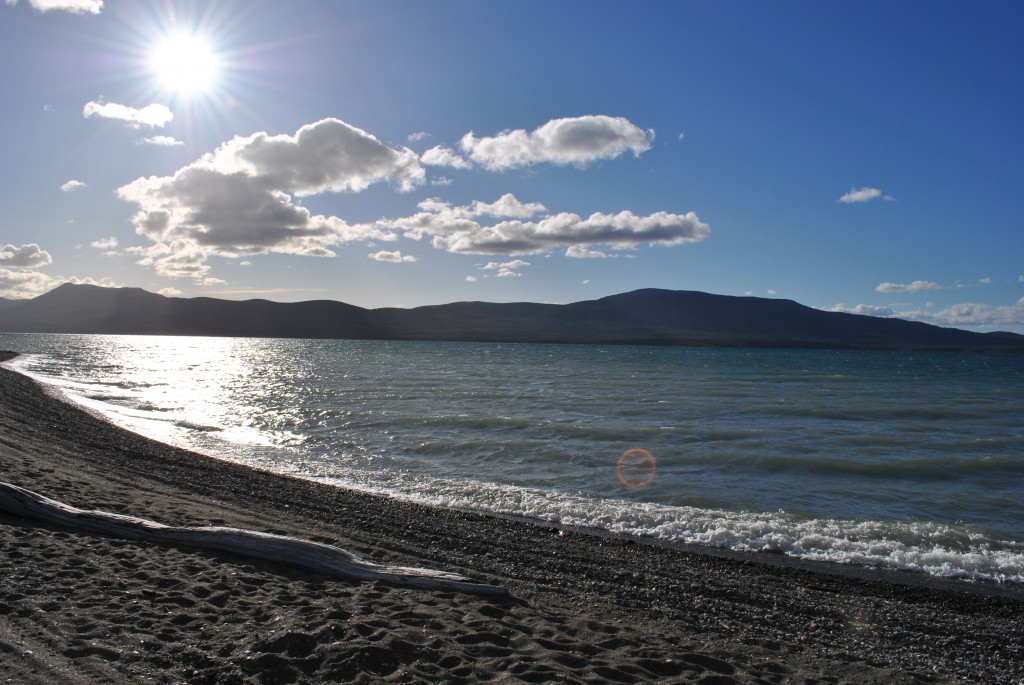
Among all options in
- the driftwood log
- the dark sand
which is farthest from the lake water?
the driftwood log

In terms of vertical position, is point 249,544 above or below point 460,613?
above

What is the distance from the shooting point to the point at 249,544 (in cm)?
665

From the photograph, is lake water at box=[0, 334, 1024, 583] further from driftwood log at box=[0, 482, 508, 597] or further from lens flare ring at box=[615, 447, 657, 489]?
driftwood log at box=[0, 482, 508, 597]

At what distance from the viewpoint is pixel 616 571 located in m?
7.73

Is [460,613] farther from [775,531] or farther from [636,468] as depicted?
[636,468]

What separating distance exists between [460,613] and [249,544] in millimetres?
2669

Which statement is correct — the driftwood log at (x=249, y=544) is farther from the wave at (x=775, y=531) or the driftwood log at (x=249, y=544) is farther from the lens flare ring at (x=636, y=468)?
the lens flare ring at (x=636, y=468)

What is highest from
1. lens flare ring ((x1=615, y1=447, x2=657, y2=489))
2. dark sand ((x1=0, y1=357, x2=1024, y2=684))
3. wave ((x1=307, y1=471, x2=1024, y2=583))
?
dark sand ((x1=0, y1=357, x2=1024, y2=684))

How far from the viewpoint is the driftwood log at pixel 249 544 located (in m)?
6.11

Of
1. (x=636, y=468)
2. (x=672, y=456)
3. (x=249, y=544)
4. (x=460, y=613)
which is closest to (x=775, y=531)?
(x=636, y=468)

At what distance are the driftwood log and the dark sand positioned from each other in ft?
0.63

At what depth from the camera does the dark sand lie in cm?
429

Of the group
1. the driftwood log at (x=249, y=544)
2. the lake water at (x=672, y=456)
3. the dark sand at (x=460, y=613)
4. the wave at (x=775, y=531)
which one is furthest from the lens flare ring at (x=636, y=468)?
the driftwood log at (x=249, y=544)

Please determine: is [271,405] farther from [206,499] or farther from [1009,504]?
[1009,504]
